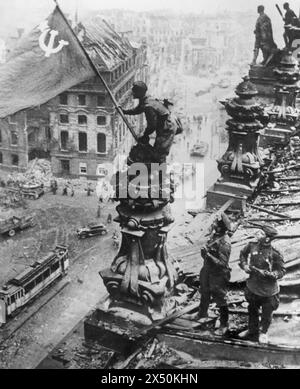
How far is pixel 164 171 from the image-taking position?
772 centimetres

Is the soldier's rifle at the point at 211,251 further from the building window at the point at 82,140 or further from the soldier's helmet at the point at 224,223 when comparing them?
the building window at the point at 82,140

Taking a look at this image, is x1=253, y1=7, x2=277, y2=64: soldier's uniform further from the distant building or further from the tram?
the distant building

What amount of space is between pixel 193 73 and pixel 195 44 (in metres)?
7.14

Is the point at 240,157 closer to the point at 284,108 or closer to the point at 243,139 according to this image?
the point at 243,139

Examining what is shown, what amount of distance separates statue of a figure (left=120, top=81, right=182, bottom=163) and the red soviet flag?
12.8 ft

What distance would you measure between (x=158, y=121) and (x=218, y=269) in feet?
7.46

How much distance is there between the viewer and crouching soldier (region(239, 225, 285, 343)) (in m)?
7.30

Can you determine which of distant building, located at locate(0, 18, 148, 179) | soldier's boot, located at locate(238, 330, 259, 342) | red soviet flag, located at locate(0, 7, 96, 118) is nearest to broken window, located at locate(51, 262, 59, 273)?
distant building, located at locate(0, 18, 148, 179)

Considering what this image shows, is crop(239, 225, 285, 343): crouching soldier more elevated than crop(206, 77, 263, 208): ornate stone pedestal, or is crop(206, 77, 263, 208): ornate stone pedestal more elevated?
crop(206, 77, 263, 208): ornate stone pedestal

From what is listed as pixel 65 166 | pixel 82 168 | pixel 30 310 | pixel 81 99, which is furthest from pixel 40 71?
pixel 65 166

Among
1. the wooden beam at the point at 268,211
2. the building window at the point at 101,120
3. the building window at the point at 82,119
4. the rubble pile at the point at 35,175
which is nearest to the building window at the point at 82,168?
the rubble pile at the point at 35,175

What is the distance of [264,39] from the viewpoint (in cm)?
2058

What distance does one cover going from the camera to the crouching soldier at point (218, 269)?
755cm

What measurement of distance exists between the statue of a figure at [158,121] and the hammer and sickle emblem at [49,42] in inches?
167
